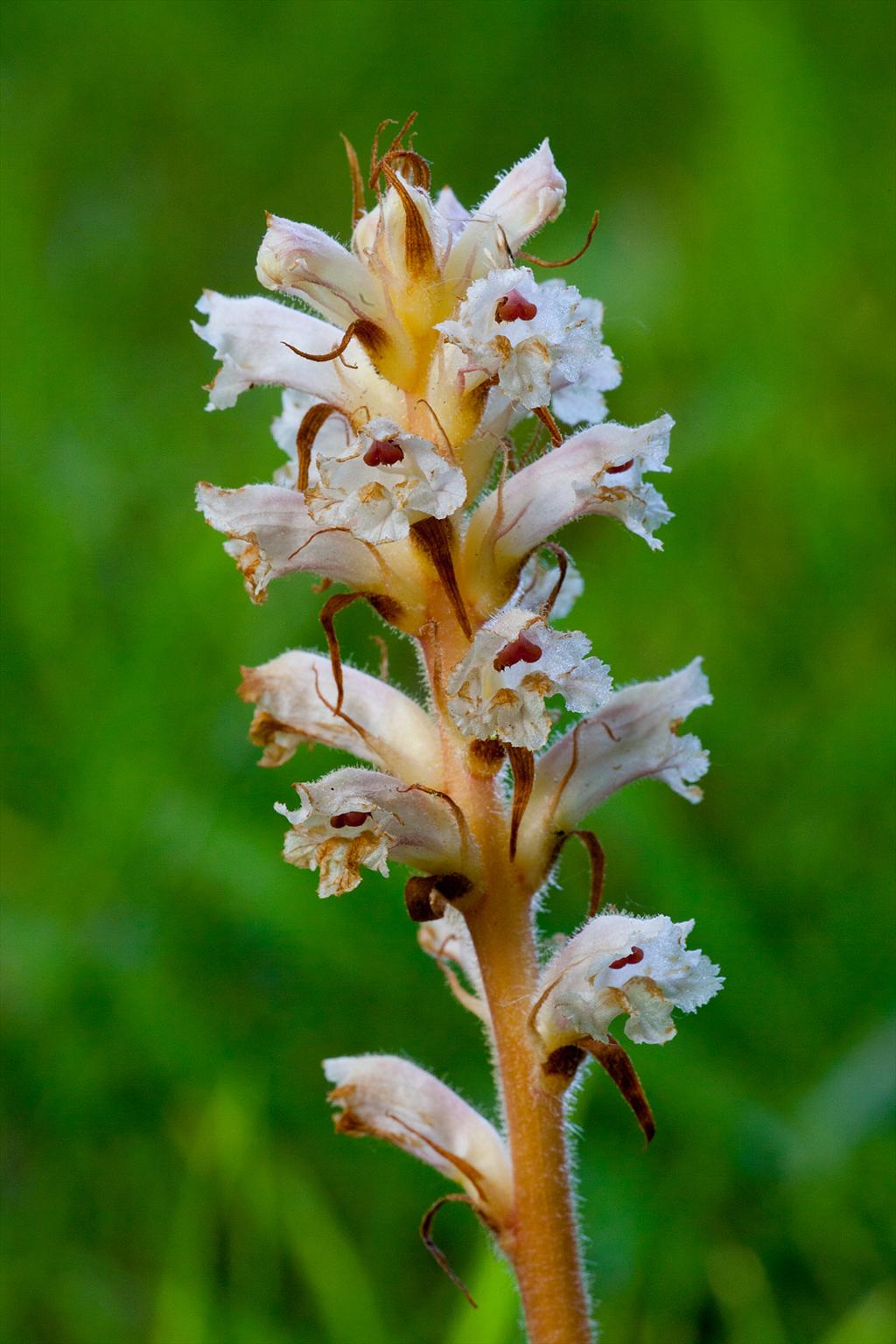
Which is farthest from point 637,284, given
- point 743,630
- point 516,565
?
point 516,565

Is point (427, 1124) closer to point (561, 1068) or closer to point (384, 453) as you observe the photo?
point (561, 1068)

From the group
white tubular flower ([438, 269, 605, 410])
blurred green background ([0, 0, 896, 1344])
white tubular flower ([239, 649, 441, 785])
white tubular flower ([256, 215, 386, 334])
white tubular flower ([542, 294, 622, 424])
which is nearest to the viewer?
white tubular flower ([438, 269, 605, 410])

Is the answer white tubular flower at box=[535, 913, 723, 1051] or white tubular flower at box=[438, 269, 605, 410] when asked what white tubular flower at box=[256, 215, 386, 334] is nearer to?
white tubular flower at box=[438, 269, 605, 410]

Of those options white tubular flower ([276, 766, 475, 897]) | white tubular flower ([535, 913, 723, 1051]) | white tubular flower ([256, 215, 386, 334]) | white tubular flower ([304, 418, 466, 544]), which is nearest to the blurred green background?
white tubular flower ([535, 913, 723, 1051])

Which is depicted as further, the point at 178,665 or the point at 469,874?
the point at 178,665

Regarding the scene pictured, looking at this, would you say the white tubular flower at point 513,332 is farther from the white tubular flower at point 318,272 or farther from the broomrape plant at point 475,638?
the white tubular flower at point 318,272

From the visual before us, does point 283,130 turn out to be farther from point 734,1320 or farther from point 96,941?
point 734,1320

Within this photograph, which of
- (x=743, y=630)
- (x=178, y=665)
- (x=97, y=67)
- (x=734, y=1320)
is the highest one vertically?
(x=97, y=67)
